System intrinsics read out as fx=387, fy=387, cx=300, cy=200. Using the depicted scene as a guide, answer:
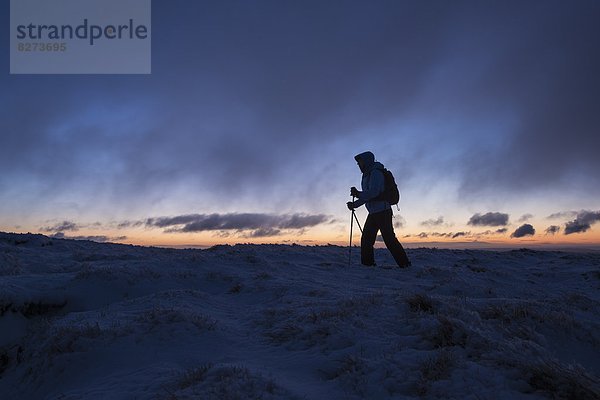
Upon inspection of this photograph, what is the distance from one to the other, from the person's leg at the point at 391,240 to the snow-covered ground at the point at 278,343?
14.1ft

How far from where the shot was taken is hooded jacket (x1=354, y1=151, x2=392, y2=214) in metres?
13.2

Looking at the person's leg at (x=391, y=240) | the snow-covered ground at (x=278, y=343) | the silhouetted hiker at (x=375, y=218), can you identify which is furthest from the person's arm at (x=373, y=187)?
the snow-covered ground at (x=278, y=343)

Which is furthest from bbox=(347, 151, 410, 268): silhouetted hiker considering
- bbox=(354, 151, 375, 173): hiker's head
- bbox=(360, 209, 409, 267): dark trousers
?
bbox=(354, 151, 375, 173): hiker's head

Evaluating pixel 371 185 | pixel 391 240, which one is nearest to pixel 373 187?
pixel 371 185

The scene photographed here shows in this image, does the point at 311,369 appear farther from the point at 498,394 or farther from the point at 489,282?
the point at 489,282

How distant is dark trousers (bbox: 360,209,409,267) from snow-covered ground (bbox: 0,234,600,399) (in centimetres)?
435

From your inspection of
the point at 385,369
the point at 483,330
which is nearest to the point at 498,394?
the point at 385,369

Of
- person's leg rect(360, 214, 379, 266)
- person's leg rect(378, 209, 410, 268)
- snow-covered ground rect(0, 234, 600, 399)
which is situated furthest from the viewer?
person's leg rect(360, 214, 379, 266)

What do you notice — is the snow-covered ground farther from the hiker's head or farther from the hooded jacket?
the hiker's head

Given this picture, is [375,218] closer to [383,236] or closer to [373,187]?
[383,236]

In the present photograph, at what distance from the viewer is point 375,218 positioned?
13.3 meters

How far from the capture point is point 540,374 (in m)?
3.33

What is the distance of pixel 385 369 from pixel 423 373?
1.16 ft

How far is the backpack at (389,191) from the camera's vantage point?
13.3 m
